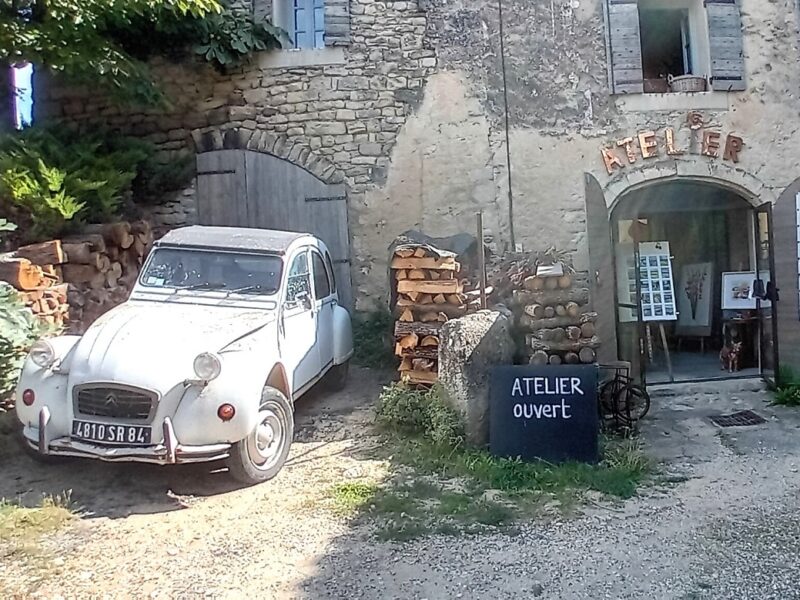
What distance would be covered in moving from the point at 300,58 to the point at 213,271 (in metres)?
4.16

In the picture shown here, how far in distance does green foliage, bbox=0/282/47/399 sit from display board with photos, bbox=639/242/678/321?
6.22 metres

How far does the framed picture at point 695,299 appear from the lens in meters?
10.2

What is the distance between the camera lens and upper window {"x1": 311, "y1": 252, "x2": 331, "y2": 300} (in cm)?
666

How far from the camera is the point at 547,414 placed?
17.0 ft

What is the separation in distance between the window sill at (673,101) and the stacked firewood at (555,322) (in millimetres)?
3667

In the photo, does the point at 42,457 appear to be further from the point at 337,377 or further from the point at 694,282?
the point at 694,282

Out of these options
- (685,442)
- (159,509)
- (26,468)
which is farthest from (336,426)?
(685,442)

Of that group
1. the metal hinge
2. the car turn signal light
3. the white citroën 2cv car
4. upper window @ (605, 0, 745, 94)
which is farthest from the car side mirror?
upper window @ (605, 0, 745, 94)

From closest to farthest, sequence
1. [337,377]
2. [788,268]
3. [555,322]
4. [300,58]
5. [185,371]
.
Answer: [185,371], [555,322], [337,377], [788,268], [300,58]

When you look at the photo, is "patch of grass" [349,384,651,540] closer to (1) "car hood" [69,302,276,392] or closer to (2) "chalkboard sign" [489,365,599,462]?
(2) "chalkboard sign" [489,365,599,462]

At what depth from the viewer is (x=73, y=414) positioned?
181 inches

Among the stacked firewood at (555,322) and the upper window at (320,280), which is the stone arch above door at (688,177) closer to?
the stacked firewood at (555,322)

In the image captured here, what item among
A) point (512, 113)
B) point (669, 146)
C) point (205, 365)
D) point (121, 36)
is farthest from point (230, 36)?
point (205, 365)

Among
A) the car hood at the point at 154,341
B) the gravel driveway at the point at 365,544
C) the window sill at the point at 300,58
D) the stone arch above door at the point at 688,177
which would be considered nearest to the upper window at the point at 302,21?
the window sill at the point at 300,58
